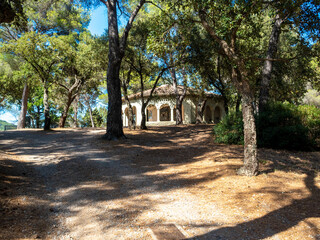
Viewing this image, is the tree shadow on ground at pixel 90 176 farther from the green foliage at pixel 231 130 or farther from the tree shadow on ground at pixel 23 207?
the green foliage at pixel 231 130

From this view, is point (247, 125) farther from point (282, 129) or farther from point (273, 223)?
point (282, 129)

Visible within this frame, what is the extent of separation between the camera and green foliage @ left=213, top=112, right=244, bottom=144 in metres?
10.0

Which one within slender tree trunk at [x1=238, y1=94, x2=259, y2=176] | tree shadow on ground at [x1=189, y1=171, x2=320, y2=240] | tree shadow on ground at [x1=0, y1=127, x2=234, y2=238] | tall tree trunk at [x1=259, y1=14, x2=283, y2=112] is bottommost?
tree shadow on ground at [x1=189, y1=171, x2=320, y2=240]

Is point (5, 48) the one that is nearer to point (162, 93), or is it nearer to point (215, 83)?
point (162, 93)

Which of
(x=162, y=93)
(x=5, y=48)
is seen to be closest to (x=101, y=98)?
(x=162, y=93)

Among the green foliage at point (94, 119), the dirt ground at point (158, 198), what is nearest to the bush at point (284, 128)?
the dirt ground at point (158, 198)

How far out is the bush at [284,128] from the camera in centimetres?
884

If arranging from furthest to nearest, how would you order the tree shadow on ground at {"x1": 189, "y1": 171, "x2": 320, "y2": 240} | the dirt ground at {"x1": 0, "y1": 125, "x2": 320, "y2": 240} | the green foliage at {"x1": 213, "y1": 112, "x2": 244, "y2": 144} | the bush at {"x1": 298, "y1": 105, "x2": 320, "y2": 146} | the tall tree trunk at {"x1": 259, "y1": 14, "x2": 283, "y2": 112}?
the tall tree trunk at {"x1": 259, "y1": 14, "x2": 283, "y2": 112}, the green foliage at {"x1": 213, "y1": 112, "x2": 244, "y2": 144}, the bush at {"x1": 298, "y1": 105, "x2": 320, "y2": 146}, the dirt ground at {"x1": 0, "y1": 125, "x2": 320, "y2": 240}, the tree shadow on ground at {"x1": 189, "y1": 171, "x2": 320, "y2": 240}

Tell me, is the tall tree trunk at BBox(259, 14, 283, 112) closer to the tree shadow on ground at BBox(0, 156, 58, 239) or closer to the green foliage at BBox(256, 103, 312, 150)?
the green foliage at BBox(256, 103, 312, 150)

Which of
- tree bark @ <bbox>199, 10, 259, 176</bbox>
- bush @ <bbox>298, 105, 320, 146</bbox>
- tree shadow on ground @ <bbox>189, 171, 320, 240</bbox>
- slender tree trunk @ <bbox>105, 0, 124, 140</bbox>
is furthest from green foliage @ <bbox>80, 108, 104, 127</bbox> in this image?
tree shadow on ground @ <bbox>189, 171, 320, 240</bbox>

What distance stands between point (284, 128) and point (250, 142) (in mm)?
4427

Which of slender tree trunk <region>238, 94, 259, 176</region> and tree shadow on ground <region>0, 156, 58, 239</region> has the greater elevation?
slender tree trunk <region>238, 94, 259, 176</region>

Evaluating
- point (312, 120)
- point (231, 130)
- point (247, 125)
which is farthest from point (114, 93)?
point (312, 120)

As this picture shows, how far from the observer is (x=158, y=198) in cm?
448
